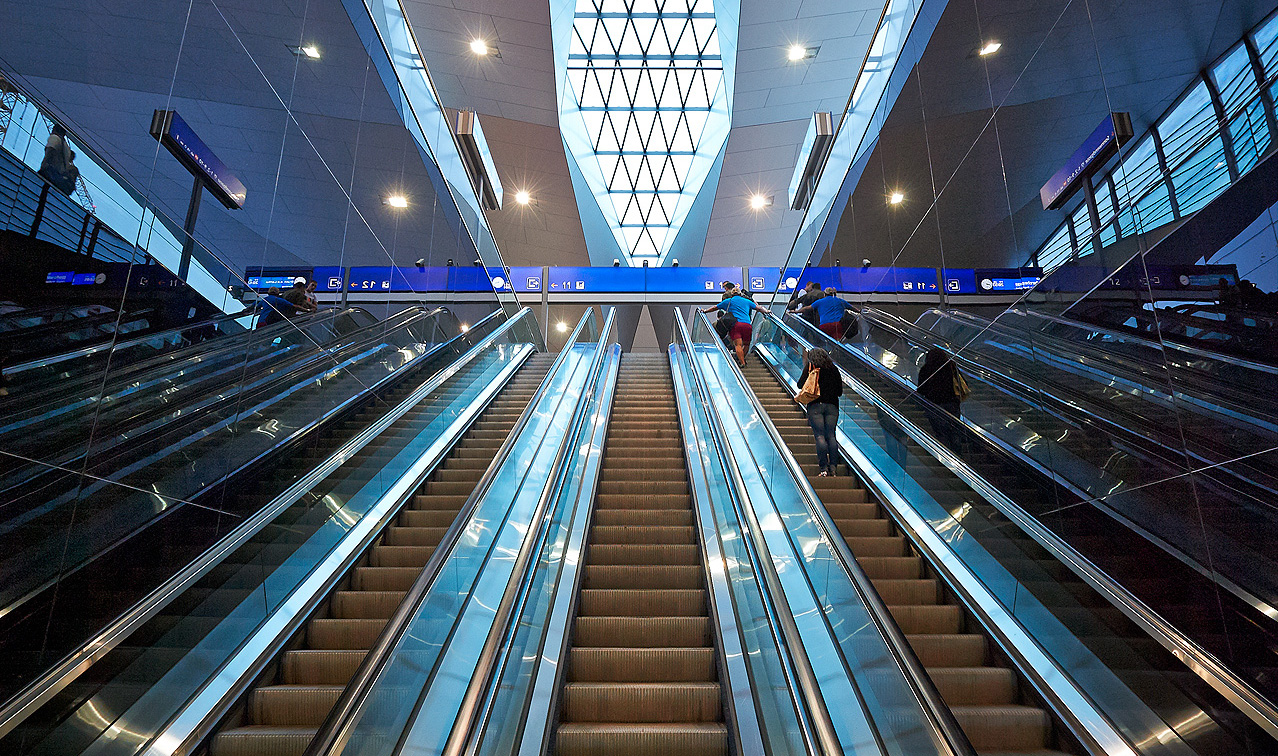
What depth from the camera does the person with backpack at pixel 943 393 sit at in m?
5.38

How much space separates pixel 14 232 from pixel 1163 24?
6.22 meters

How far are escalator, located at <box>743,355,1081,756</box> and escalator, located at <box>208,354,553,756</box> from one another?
9.79 feet

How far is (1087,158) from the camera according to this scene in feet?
15.8

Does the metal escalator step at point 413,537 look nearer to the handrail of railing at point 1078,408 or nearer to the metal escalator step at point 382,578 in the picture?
the metal escalator step at point 382,578

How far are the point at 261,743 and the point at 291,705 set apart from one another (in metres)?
0.31

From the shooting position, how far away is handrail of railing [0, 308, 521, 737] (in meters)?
2.54

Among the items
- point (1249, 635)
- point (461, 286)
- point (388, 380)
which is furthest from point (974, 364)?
point (461, 286)

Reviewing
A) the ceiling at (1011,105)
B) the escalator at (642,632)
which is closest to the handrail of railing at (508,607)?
the escalator at (642,632)

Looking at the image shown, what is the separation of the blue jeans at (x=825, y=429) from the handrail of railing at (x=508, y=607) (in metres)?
2.36

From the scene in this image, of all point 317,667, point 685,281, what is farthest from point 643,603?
point 685,281

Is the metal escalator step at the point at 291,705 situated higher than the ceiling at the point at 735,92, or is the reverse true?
the ceiling at the point at 735,92

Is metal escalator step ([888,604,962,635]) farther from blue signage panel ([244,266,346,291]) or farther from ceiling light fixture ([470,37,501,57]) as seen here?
ceiling light fixture ([470,37,501,57])

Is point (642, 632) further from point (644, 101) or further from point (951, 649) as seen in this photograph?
point (644, 101)

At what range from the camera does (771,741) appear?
9.51 feet
